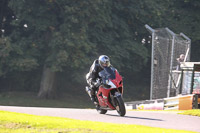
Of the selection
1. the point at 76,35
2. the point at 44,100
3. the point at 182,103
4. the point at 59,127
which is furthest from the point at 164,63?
the point at 44,100

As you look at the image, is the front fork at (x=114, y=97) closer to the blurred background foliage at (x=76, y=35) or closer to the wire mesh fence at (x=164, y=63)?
the wire mesh fence at (x=164, y=63)

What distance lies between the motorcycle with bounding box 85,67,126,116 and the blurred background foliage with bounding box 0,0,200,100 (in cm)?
1965

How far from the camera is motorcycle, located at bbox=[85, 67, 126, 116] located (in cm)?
1369

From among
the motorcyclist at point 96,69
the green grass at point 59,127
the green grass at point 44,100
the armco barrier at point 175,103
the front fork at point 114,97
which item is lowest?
the green grass at point 44,100

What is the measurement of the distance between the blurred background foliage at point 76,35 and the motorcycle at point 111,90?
19648mm

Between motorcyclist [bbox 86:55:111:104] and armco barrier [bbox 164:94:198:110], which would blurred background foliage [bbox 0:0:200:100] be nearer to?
armco barrier [bbox 164:94:198:110]

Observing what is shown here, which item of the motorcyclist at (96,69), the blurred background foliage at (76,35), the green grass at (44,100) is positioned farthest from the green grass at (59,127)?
the blurred background foliage at (76,35)

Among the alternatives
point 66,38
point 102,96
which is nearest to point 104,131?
point 102,96

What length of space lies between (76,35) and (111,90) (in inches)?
812

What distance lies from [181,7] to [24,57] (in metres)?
14.0

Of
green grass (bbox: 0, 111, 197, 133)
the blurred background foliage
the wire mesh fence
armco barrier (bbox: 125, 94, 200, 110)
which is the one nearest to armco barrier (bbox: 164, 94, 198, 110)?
armco barrier (bbox: 125, 94, 200, 110)

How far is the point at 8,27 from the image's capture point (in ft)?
125

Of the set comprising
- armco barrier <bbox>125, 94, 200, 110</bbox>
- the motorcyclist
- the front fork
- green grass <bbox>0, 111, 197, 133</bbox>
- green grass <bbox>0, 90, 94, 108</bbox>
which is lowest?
green grass <bbox>0, 90, 94, 108</bbox>

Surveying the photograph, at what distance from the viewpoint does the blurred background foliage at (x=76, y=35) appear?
113ft
